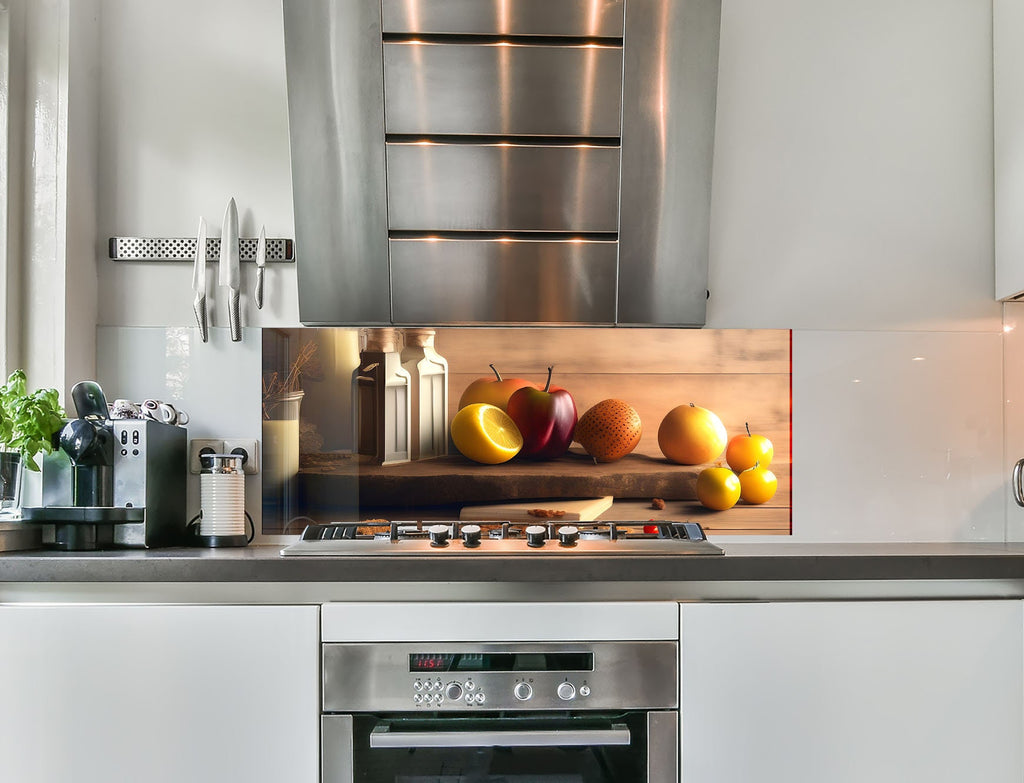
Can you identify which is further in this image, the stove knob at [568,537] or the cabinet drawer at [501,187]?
the cabinet drawer at [501,187]

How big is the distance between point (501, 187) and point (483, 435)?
1.92 feet

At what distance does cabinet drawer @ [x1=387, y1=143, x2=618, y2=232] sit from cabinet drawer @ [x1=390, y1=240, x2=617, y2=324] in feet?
0.15

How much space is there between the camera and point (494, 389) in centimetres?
212

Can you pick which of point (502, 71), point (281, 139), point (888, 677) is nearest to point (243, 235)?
point (281, 139)

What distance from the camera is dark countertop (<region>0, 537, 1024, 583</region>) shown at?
4.94 ft

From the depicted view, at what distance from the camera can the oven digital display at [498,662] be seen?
1500 millimetres

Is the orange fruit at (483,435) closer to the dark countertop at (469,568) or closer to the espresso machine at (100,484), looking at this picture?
the dark countertop at (469,568)

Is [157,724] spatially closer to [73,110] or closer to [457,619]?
[457,619]

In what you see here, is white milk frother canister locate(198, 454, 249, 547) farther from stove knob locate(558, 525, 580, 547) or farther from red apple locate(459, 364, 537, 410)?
stove knob locate(558, 525, 580, 547)

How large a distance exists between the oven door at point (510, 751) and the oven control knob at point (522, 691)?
0.13ft

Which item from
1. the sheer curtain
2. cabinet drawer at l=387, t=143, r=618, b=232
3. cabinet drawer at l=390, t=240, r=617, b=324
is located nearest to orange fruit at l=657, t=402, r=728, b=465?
cabinet drawer at l=390, t=240, r=617, b=324

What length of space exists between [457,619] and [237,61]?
1437mm

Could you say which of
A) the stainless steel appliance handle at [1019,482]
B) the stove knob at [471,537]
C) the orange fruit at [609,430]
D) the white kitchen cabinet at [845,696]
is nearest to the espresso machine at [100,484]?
the stove knob at [471,537]

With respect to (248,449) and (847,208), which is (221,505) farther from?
(847,208)
